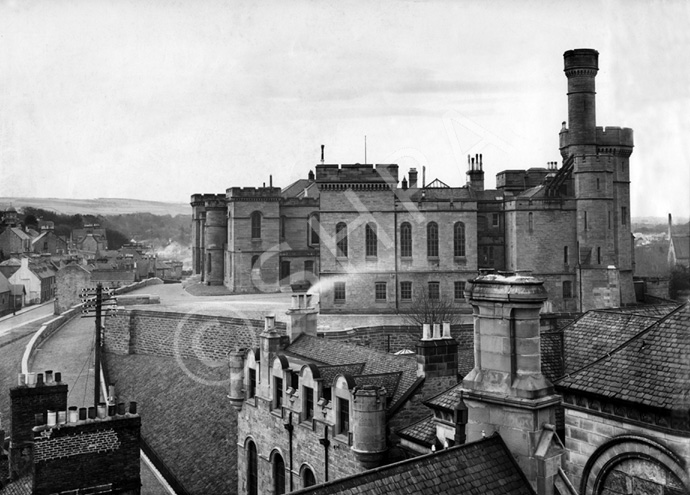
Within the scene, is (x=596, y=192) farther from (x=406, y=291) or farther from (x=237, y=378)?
(x=237, y=378)

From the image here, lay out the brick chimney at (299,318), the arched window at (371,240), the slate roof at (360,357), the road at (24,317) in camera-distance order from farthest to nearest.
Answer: the road at (24,317), the arched window at (371,240), the brick chimney at (299,318), the slate roof at (360,357)

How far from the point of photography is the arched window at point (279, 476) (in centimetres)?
1772

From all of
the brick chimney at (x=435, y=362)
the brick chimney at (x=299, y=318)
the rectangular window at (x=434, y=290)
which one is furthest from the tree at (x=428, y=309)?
the brick chimney at (x=435, y=362)

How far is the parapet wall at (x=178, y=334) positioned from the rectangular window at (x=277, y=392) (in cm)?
1008

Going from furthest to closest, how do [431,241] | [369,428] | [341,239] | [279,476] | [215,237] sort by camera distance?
1. [215,237]
2. [431,241]
3. [341,239]
4. [279,476]
5. [369,428]

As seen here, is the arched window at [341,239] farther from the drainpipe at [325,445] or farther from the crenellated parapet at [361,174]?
the drainpipe at [325,445]

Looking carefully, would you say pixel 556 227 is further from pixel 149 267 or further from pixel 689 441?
pixel 149 267

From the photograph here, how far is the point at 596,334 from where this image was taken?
1523 centimetres

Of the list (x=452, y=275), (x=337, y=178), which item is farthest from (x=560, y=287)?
(x=337, y=178)

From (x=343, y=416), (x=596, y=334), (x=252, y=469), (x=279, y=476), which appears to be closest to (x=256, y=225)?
(x=252, y=469)

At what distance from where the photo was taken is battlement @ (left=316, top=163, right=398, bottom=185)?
4369 cm

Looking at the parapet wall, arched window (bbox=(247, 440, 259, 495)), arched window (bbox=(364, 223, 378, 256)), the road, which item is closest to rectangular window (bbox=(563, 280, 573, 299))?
arched window (bbox=(364, 223, 378, 256))

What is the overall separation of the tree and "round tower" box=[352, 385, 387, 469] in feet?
84.1

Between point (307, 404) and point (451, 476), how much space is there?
961 centimetres
